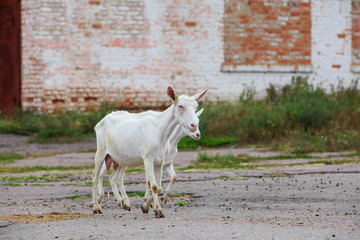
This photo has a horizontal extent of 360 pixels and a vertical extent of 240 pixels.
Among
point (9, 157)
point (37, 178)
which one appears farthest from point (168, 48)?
point (37, 178)

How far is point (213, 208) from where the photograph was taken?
288 inches

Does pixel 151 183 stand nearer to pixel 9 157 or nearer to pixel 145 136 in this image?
pixel 145 136

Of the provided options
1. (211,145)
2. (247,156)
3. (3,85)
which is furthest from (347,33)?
(3,85)

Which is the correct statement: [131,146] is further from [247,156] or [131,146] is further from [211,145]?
[211,145]

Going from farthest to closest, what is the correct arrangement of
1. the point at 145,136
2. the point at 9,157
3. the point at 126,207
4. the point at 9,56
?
the point at 9,56, the point at 9,157, the point at 126,207, the point at 145,136

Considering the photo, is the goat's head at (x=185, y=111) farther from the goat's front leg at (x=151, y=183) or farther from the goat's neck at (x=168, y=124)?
the goat's front leg at (x=151, y=183)

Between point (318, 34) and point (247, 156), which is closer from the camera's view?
point (247, 156)

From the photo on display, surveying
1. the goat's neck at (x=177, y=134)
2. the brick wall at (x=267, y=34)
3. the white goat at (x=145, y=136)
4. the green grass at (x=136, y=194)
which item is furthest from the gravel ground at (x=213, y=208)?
the brick wall at (x=267, y=34)

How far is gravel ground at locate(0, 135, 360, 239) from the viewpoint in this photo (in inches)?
229

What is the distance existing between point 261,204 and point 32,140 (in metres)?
9.51

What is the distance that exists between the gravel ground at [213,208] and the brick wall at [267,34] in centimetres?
806

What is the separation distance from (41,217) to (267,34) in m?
13.2

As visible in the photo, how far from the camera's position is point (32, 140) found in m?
16.0

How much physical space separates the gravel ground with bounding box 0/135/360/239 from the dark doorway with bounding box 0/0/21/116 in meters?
7.23
